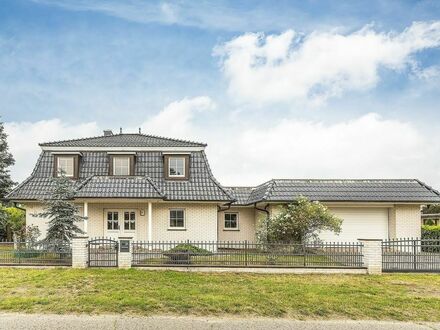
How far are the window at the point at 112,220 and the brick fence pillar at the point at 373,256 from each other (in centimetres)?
1344

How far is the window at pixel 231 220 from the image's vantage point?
83.0 ft

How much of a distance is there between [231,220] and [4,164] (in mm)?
21495

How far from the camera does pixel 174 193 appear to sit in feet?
69.7

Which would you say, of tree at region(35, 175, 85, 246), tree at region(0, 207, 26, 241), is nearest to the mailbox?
tree at region(35, 175, 85, 246)

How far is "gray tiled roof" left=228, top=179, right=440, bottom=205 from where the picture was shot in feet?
70.8

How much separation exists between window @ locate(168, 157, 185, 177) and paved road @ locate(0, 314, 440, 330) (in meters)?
14.3

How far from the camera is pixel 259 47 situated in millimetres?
17047

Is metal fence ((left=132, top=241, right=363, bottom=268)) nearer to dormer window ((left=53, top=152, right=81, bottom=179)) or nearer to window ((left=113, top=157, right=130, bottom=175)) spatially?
window ((left=113, top=157, right=130, bottom=175))

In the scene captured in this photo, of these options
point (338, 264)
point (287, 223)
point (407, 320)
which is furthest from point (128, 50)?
point (407, 320)

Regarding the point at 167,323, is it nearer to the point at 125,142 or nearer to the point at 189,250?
the point at 189,250

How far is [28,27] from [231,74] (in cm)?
894

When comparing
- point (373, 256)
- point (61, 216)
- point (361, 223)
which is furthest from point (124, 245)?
point (361, 223)

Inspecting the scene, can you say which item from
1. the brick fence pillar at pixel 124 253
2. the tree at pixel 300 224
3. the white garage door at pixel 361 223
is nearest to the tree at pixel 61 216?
the brick fence pillar at pixel 124 253

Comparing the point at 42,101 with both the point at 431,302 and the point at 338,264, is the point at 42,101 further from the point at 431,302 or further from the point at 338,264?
the point at 431,302
